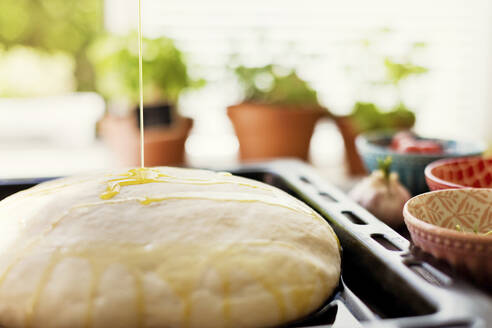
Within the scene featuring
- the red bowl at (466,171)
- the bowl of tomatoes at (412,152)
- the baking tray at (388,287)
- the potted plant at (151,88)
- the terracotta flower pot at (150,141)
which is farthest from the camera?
the potted plant at (151,88)

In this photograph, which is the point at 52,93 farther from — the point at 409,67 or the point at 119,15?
the point at 409,67

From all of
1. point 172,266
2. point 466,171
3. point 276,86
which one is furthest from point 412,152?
point 276,86

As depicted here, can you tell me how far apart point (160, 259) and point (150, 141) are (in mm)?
1866

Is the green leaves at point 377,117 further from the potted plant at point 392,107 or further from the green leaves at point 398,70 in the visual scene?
the green leaves at point 398,70

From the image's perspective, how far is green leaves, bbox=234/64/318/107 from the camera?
269 cm

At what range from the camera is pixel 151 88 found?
8.90 ft

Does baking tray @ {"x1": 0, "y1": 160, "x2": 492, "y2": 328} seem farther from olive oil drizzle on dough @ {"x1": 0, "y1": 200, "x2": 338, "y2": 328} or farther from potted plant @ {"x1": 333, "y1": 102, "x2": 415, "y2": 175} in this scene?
potted plant @ {"x1": 333, "y1": 102, "x2": 415, "y2": 175}

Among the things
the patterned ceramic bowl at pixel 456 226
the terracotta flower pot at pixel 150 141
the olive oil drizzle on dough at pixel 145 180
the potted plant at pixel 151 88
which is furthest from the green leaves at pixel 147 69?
the patterned ceramic bowl at pixel 456 226

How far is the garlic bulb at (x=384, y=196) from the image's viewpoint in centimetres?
104

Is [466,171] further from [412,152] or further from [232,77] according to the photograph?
[232,77]

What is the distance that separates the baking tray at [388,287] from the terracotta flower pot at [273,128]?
175 centimetres

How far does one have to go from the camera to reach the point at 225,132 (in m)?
3.83

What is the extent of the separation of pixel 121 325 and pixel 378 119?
2.08 meters

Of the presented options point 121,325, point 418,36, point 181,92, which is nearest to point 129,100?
point 181,92
